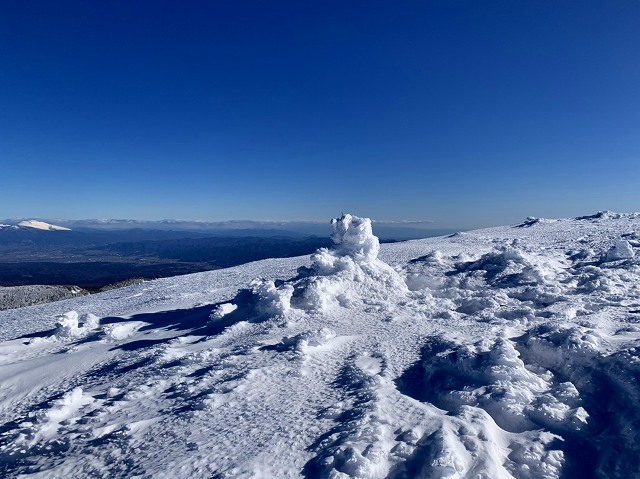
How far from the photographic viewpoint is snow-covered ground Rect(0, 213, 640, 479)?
7168 millimetres

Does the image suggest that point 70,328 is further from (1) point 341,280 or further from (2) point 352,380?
(2) point 352,380

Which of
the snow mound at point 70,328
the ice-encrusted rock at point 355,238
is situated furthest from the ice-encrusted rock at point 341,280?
the snow mound at point 70,328

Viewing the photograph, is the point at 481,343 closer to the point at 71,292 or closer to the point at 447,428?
the point at 447,428

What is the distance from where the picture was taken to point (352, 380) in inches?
391

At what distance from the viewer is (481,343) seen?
10797mm

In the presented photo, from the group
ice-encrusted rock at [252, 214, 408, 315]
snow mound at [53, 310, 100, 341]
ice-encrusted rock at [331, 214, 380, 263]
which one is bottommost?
snow mound at [53, 310, 100, 341]

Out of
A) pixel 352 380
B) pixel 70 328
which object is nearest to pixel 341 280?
pixel 352 380

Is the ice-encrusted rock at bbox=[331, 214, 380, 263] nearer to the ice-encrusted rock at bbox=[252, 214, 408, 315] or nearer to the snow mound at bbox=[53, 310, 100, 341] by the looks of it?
the ice-encrusted rock at bbox=[252, 214, 408, 315]

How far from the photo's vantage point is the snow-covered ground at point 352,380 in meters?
7.17

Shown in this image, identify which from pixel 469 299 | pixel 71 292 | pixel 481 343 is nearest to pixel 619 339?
pixel 481 343

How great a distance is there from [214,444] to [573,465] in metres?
6.46

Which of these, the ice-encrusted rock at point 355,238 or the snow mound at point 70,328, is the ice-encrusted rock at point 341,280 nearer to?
the ice-encrusted rock at point 355,238

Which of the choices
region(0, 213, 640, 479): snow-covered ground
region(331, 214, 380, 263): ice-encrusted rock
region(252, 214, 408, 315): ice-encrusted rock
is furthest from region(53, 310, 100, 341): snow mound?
region(331, 214, 380, 263): ice-encrusted rock

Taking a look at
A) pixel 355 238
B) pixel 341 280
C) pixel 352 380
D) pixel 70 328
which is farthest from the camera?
pixel 355 238
